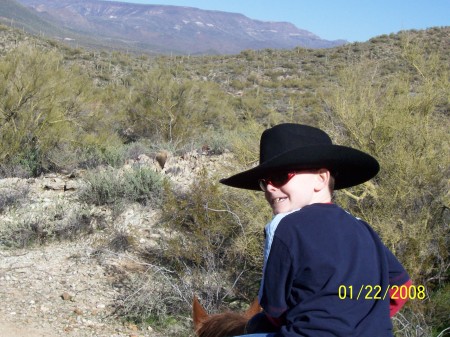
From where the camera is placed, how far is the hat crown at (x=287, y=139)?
2.30m

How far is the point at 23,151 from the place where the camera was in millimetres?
10719

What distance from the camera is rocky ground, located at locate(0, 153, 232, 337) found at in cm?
513

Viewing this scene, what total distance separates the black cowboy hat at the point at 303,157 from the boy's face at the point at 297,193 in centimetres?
5

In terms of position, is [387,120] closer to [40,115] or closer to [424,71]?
[424,71]

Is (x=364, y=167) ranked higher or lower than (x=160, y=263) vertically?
higher

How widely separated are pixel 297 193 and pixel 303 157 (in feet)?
0.53

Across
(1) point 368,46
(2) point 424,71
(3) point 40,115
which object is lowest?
(3) point 40,115

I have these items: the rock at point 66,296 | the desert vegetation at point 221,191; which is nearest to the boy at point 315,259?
the desert vegetation at point 221,191

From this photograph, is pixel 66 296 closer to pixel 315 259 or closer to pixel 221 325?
pixel 221 325

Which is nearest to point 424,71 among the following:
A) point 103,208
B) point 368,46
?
point 103,208

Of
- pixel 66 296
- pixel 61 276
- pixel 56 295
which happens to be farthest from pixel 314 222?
pixel 61 276

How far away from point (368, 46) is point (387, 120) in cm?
2903

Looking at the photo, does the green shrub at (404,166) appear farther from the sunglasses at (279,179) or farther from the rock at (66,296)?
the rock at (66,296)

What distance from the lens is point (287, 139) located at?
7.61 feet
